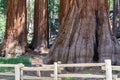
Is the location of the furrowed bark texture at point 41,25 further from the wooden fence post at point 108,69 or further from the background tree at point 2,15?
the background tree at point 2,15

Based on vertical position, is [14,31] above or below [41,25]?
below

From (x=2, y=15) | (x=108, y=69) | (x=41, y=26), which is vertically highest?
(x=2, y=15)

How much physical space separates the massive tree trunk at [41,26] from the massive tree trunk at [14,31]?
274cm

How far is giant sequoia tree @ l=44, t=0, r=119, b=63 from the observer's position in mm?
13469

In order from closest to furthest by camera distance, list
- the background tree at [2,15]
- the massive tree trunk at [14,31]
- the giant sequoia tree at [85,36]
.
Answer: the giant sequoia tree at [85,36], the massive tree trunk at [14,31], the background tree at [2,15]

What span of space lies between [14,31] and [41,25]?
385cm

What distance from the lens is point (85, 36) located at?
1366cm

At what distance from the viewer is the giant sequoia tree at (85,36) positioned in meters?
13.5

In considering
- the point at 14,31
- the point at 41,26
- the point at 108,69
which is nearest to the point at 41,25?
the point at 41,26

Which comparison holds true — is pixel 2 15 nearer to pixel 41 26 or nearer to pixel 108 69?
pixel 41 26

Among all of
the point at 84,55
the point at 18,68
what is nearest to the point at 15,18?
the point at 84,55

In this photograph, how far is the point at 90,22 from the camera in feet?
45.2

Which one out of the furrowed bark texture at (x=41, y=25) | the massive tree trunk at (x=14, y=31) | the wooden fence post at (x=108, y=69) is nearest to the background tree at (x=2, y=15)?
the furrowed bark texture at (x=41, y=25)

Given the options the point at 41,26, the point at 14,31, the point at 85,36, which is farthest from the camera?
the point at 41,26
